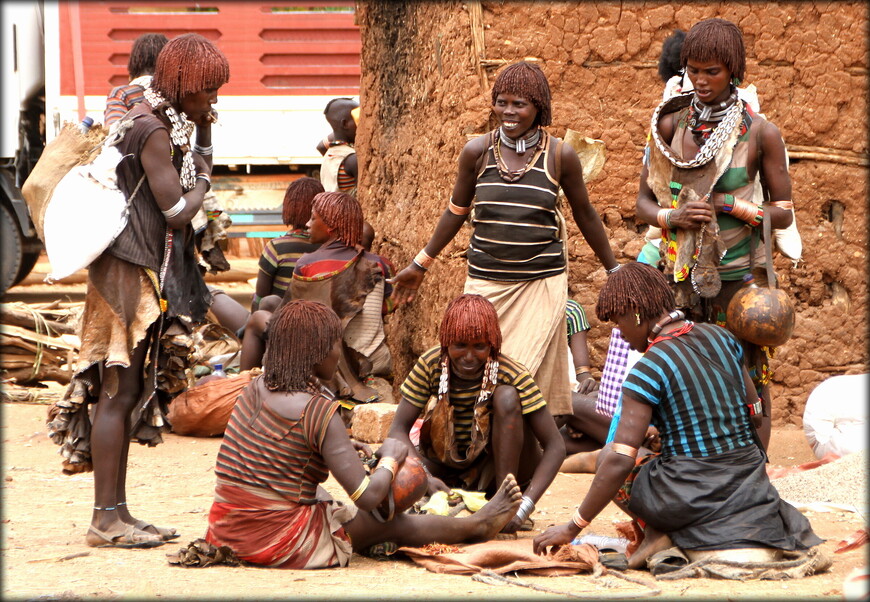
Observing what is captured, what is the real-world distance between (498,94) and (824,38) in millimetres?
2600

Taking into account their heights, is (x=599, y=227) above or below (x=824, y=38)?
below

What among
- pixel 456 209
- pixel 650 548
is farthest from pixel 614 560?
pixel 456 209

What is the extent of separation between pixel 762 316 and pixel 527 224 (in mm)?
1110

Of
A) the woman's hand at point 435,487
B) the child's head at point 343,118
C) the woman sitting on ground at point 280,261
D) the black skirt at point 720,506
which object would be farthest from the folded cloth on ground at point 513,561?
the child's head at point 343,118

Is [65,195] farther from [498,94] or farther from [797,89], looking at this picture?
[797,89]

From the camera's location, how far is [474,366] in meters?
4.33

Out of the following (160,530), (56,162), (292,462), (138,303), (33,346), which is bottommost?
(33,346)

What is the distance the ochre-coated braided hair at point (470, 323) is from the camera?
4.27m

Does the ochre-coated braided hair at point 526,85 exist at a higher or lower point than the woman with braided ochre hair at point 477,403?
higher

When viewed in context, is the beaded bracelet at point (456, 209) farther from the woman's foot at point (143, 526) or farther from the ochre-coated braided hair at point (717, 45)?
A: the woman's foot at point (143, 526)

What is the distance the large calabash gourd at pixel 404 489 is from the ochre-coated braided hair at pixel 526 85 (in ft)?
5.85

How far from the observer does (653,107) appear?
6.33 metres

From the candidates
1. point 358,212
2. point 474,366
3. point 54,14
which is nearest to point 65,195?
point 474,366

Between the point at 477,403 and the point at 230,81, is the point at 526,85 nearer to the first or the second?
the point at 477,403
